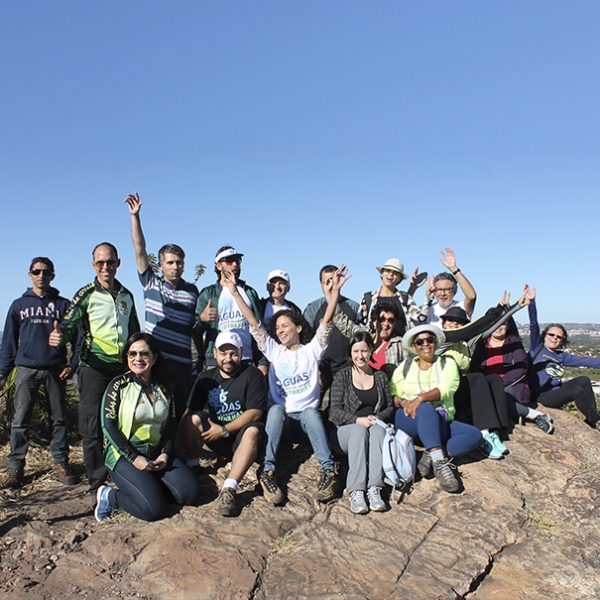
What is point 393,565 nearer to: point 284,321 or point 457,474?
point 457,474

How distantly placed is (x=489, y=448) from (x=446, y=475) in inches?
40.9

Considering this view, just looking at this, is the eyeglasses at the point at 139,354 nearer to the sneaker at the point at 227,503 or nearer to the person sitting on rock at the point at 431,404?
the sneaker at the point at 227,503

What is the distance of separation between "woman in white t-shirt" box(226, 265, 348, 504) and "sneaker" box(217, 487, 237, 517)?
46 cm

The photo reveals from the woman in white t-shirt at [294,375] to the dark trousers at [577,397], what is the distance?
3.31 metres

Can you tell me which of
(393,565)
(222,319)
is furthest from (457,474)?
(222,319)

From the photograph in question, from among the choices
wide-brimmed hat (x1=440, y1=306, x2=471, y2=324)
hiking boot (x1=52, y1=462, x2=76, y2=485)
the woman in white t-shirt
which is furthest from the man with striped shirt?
wide-brimmed hat (x1=440, y1=306, x2=471, y2=324)

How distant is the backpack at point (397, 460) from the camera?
16.6 ft

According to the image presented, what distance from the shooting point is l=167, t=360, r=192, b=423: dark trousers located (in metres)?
5.54

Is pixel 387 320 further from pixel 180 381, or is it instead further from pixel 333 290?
pixel 180 381

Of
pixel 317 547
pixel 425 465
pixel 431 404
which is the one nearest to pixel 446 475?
pixel 425 465

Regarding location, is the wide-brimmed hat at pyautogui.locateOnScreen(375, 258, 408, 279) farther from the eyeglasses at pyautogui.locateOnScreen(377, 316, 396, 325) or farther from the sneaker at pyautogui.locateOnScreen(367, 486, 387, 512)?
the sneaker at pyautogui.locateOnScreen(367, 486, 387, 512)

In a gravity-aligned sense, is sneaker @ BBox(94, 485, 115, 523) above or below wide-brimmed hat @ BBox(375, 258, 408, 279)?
below

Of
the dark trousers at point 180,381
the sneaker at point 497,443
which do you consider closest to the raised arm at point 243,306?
the dark trousers at point 180,381

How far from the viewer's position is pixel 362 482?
495 cm
